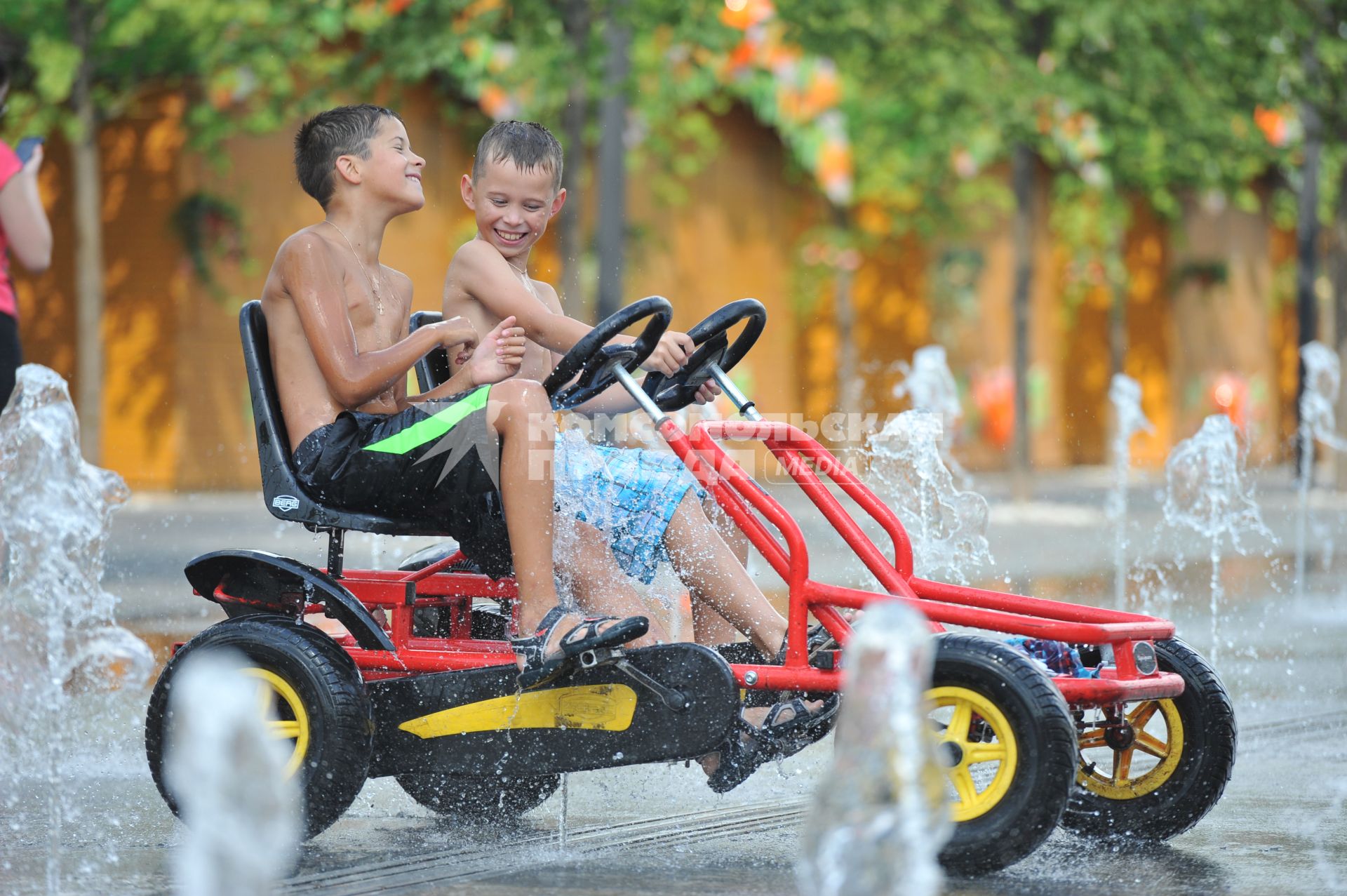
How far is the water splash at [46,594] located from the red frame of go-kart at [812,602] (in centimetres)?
120

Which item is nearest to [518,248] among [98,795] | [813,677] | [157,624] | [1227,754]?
[813,677]

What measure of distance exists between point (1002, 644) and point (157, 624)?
15.3 ft

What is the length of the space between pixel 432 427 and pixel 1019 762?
1.38 m

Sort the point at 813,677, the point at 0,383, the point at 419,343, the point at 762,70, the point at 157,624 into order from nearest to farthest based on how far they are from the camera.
Result: the point at 813,677, the point at 419,343, the point at 0,383, the point at 157,624, the point at 762,70

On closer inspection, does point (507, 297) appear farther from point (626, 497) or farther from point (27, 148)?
point (27, 148)

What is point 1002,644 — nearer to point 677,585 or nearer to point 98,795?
point 677,585

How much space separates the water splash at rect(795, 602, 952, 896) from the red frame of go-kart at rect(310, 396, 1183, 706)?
1287 mm

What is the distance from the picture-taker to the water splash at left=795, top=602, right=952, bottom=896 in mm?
2371

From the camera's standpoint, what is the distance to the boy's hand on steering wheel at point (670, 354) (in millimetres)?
4055

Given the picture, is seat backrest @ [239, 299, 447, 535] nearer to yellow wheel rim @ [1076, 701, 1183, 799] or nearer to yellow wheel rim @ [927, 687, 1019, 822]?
yellow wheel rim @ [927, 687, 1019, 822]

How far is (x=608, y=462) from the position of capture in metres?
4.13

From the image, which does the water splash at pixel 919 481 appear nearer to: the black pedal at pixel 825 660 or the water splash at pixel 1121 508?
the water splash at pixel 1121 508

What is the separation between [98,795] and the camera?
4453mm

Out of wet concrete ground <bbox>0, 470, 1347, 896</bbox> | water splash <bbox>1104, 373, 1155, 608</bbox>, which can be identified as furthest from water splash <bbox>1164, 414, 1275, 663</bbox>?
wet concrete ground <bbox>0, 470, 1347, 896</bbox>
